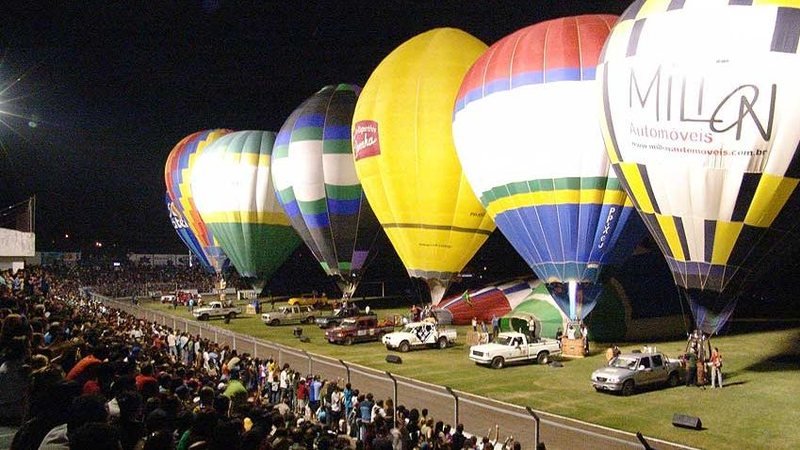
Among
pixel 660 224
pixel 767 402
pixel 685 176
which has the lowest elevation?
pixel 767 402

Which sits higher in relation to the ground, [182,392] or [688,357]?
[182,392]

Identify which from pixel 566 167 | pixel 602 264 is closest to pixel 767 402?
pixel 602 264

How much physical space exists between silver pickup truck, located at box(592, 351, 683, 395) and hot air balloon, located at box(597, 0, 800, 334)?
1.61m

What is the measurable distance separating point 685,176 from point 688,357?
18.2ft

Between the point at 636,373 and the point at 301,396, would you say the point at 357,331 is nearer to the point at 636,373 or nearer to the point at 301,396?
the point at 301,396

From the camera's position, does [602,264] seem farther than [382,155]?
No

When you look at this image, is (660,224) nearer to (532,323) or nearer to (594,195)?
(594,195)

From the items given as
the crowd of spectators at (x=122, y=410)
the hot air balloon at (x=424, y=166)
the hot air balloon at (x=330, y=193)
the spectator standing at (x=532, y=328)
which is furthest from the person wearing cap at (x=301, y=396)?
the hot air balloon at (x=330, y=193)

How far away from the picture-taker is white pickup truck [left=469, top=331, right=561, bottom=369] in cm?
2255

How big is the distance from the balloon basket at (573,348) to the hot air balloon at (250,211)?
86.7 feet

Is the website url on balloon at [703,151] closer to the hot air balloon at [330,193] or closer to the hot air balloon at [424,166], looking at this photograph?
the hot air balloon at [424,166]

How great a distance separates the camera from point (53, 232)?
10581 centimetres

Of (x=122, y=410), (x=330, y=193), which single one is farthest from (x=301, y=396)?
(x=330, y=193)

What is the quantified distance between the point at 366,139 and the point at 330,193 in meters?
6.37
